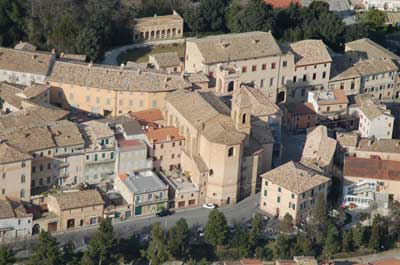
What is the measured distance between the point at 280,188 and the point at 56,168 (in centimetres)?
1479

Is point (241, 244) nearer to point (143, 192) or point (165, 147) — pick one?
point (143, 192)

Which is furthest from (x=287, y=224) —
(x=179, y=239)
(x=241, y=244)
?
(x=179, y=239)

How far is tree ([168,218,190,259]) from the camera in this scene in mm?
71812

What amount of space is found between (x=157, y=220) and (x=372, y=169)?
15449 millimetres

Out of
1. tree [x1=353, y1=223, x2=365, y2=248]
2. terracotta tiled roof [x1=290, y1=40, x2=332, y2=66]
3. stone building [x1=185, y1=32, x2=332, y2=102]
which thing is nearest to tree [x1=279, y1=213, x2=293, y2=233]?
tree [x1=353, y1=223, x2=365, y2=248]

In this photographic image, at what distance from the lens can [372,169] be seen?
79.9 m

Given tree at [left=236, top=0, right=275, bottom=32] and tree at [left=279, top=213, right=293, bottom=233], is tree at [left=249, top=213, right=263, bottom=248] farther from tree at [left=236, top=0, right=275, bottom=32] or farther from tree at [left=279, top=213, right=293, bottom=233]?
tree at [left=236, top=0, right=275, bottom=32]

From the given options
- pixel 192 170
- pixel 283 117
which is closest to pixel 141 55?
pixel 283 117

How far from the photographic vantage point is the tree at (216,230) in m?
72.7

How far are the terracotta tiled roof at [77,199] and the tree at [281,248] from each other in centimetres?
1153

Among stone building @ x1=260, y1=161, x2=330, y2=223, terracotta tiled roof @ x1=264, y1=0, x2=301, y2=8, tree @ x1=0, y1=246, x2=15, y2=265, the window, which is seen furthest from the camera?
terracotta tiled roof @ x1=264, y1=0, x2=301, y2=8

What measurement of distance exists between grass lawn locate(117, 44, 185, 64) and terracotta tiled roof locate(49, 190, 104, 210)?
952 inches

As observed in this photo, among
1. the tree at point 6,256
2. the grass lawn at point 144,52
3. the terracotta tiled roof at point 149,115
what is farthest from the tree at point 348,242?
the grass lawn at point 144,52

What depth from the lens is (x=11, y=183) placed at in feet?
242
